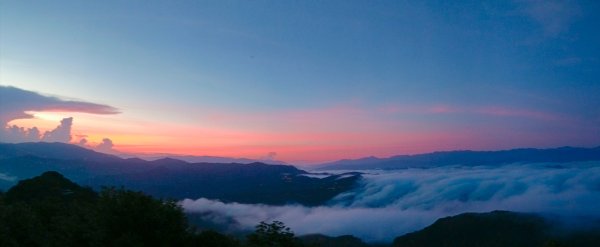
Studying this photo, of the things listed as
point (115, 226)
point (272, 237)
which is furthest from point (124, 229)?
point (272, 237)

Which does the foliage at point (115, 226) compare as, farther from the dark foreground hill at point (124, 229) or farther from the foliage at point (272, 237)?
the foliage at point (272, 237)

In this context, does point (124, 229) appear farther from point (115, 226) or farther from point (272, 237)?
point (272, 237)

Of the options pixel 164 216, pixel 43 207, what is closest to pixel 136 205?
pixel 164 216

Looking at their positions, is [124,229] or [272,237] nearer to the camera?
[124,229]

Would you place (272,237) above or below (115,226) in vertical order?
below

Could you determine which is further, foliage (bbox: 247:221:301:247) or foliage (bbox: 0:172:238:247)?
foliage (bbox: 247:221:301:247)

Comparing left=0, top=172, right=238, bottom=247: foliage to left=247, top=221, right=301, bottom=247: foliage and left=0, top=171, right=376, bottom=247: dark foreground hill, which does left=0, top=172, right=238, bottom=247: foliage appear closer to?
left=0, top=171, right=376, bottom=247: dark foreground hill

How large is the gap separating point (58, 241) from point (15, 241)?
333cm

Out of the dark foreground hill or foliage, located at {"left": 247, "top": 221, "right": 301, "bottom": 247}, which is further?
foliage, located at {"left": 247, "top": 221, "right": 301, "bottom": 247}

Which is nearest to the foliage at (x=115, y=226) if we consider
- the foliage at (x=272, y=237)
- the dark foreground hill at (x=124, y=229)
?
the dark foreground hill at (x=124, y=229)

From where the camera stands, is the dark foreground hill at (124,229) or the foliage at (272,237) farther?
the foliage at (272,237)

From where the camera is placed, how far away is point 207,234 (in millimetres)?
36969

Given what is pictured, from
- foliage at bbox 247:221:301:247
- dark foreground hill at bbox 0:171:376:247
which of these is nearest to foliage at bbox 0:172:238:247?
dark foreground hill at bbox 0:171:376:247

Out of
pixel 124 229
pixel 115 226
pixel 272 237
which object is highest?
pixel 115 226
